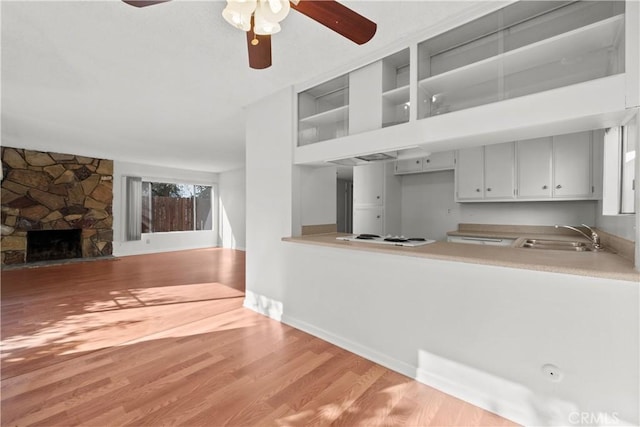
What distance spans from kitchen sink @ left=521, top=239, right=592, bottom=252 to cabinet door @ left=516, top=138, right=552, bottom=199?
0.61 metres

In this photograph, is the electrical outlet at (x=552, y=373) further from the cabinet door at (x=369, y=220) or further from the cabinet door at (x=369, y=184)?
the cabinet door at (x=369, y=184)

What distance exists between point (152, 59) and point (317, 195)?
192 cm

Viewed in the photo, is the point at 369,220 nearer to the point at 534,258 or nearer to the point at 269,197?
the point at 269,197

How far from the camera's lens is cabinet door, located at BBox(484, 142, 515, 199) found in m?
3.58

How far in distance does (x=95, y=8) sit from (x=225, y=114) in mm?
1949

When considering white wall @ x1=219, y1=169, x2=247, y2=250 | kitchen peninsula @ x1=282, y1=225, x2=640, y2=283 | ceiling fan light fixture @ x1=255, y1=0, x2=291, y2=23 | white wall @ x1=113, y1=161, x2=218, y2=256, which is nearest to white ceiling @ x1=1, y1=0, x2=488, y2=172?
ceiling fan light fixture @ x1=255, y1=0, x2=291, y2=23

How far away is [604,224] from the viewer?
260 centimetres

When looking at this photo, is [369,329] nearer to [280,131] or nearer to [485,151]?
[280,131]

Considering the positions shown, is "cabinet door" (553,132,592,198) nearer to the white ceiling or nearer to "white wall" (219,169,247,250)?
the white ceiling

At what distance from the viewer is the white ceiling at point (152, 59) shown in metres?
1.81

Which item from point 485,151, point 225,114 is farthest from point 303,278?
point 485,151

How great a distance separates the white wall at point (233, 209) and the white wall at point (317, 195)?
207 inches

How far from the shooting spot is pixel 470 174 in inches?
153

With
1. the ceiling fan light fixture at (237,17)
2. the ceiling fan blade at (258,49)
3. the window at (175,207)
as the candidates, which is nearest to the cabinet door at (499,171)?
→ the ceiling fan blade at (258,49)
